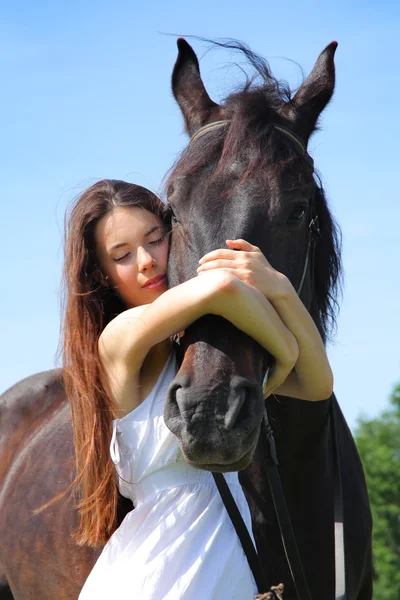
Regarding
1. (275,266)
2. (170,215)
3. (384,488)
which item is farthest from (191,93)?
(384,488)

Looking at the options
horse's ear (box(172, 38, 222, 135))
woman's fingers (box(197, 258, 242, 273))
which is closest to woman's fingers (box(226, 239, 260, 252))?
woman's fingers (box(197, 258, 242, 273))

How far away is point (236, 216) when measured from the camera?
10.1 ft

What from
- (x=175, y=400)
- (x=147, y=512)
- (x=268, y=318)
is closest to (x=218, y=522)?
(x=147, y=512)

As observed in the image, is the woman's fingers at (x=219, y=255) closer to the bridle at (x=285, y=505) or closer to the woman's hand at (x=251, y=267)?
the woman's hand at (x=251, y=267)

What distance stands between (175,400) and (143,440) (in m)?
0.39

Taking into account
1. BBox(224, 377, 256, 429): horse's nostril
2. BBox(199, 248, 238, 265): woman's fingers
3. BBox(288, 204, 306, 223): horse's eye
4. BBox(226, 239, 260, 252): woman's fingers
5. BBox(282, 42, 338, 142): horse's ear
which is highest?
BBox(282, 42, 338, 142): horse's ear

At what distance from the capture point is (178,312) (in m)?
2.75

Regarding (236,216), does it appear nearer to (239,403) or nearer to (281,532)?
(239,403)

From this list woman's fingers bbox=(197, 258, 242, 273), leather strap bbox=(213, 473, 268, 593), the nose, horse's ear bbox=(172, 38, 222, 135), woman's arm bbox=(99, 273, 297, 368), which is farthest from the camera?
horse's ear bbox=(172, 38, 222, 135)

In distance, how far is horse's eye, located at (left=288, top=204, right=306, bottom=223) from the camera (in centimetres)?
324

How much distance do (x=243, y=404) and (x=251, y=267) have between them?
0.49 meters

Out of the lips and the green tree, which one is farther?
the green tree

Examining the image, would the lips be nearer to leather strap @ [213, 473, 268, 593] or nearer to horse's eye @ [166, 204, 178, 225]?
horse's eye @ [166, 204, 178, 225]

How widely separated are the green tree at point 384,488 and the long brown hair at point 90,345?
3815 cm
